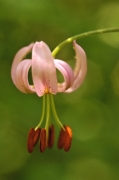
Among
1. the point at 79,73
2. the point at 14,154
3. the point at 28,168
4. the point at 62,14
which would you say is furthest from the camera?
the point at 14,154

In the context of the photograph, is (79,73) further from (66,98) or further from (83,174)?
(83,174)

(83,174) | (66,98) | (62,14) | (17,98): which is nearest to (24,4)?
(62,14)

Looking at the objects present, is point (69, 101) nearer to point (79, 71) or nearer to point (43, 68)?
point (79, 71)

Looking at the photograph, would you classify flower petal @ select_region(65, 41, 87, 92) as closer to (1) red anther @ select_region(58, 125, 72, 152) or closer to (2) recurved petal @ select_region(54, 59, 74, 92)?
(2) recurved petal @ select_region(54, 59, 74, 92)

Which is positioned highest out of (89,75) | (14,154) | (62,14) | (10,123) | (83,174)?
(62,14)

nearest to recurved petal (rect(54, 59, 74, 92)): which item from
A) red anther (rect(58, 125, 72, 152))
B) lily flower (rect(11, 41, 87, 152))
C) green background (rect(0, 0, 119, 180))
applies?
lily flower (rect(11, 41, 87, 152))

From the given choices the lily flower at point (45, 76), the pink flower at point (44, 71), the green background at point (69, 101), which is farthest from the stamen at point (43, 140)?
the green background at point (69, 101)

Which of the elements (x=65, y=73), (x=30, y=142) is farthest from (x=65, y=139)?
(x=65, y=73)
